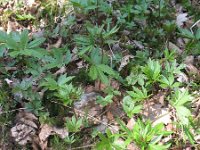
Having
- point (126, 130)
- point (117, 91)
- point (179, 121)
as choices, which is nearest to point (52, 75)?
point (117, 91)

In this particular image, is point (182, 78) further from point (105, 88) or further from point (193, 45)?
point (105, 88)

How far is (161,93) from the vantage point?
8.75 ft

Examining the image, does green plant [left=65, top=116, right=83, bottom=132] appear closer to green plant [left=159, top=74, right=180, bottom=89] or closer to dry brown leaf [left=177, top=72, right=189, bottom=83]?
green plant [left=159, top=74, right=180, bottom=89]

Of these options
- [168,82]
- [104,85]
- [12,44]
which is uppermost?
[12,44]

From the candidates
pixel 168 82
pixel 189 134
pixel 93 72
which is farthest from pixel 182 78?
pixel 93 72

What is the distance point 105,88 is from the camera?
8.73 feet

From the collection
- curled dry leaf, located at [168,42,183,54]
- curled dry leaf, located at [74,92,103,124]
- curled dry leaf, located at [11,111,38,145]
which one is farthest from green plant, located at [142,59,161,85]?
curled dry leaf, located at [11,111,38,145]

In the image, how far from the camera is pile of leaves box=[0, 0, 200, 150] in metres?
2.38

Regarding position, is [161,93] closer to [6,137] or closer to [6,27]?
[6,137]

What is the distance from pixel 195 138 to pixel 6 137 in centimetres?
133

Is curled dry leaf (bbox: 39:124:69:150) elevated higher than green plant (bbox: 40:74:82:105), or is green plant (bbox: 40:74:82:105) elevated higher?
green plant (bbox: 40:74:82:105)

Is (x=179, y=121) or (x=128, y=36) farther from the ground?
(x=128, y=36)

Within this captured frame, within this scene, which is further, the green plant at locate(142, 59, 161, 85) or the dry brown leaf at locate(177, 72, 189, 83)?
the dry brown leaf at locate(177, 72, 189, 83)

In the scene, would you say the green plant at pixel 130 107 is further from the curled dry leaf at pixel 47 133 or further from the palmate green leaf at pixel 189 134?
the curled dry leaf at pixel 47 133
